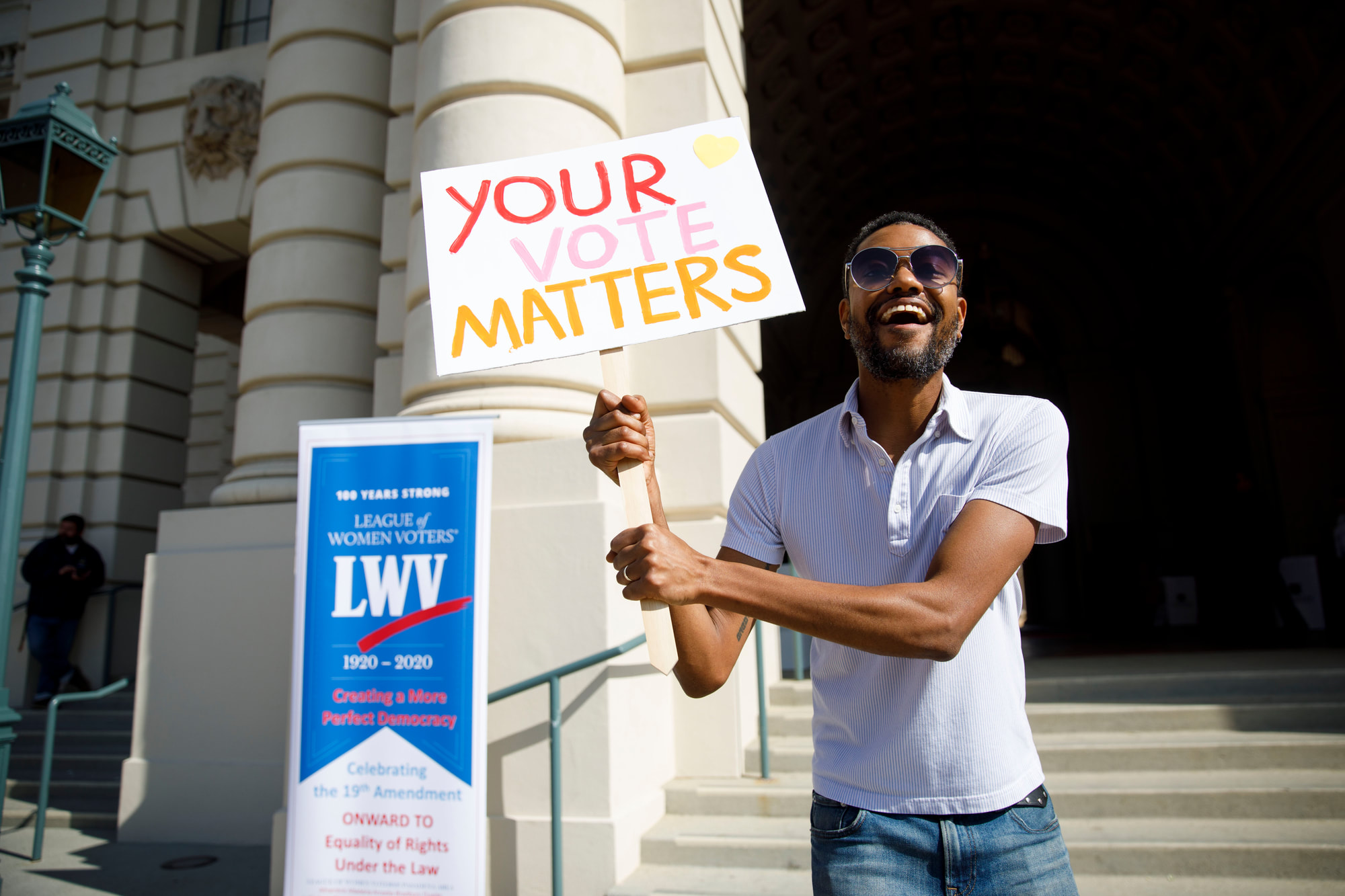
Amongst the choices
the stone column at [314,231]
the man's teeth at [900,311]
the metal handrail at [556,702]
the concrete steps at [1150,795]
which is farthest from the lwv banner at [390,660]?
the stone column at [314,231]

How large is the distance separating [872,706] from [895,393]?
0.64m

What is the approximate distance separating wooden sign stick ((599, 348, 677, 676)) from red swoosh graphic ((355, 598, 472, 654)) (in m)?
2.42

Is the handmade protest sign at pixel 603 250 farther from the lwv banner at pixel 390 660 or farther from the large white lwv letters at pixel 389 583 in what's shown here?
the large white lwv letters at pixel 389 583

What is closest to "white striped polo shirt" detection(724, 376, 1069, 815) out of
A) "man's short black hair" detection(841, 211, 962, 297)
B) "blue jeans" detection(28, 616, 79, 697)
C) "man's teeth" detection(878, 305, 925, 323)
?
"man's teeth" detection(878, 305, 925, 323)

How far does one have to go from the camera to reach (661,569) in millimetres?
1452

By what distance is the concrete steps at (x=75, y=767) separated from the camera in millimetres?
6387

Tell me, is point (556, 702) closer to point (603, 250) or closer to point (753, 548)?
point (753, 548)

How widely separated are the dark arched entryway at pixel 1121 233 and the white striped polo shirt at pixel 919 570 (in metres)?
8.69

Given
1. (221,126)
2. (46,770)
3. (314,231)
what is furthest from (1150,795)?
(221,126)

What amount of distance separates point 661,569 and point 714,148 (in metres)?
1.14

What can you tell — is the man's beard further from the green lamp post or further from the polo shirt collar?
the green lamp post

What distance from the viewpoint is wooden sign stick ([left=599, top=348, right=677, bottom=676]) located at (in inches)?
64.3

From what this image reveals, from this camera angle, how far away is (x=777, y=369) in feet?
54.2

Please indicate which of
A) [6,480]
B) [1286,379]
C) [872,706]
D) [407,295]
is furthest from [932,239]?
[1286,379]
